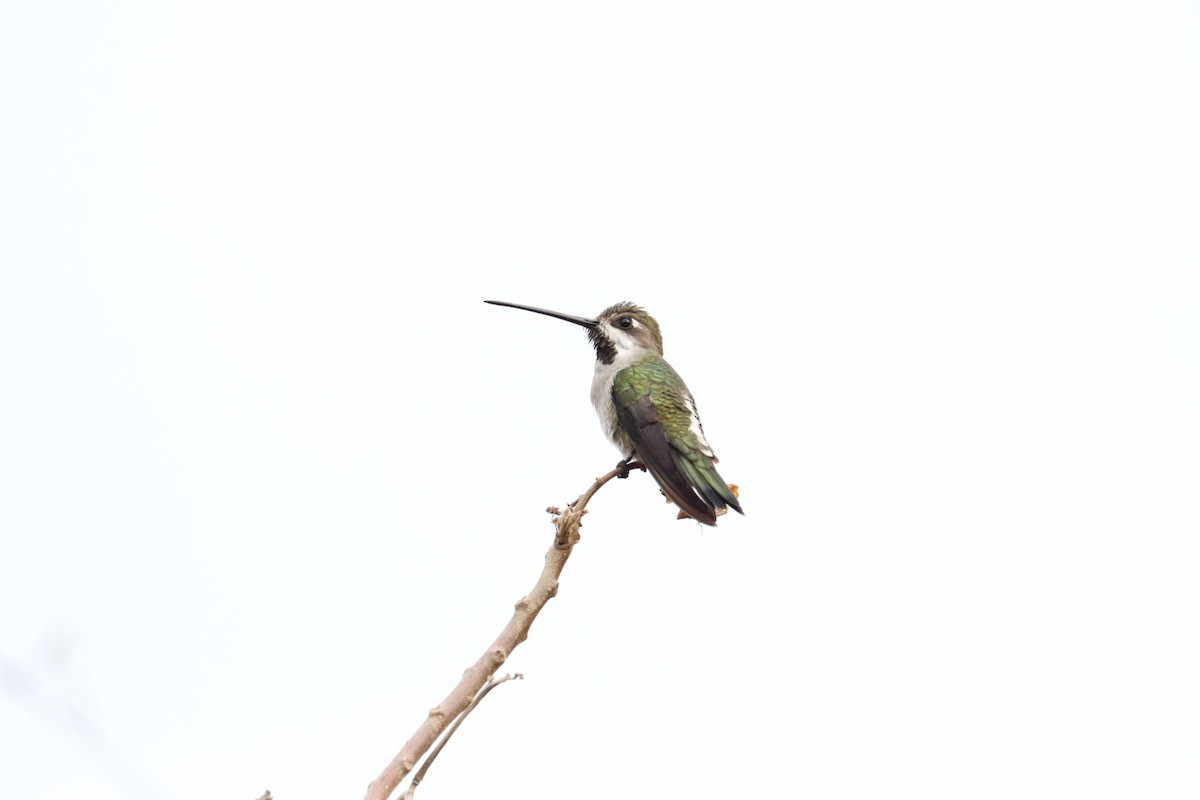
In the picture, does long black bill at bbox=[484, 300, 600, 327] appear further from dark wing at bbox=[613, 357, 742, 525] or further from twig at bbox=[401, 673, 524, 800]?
twig at bbox=[401, 673, 524, 800]

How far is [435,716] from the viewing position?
301cm

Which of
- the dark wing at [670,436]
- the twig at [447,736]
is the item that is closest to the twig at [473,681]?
the twig at [447,736]

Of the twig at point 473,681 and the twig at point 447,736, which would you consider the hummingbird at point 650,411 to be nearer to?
the twig at point 473,681

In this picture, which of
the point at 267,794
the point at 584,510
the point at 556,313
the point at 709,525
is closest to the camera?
the point at 267,794

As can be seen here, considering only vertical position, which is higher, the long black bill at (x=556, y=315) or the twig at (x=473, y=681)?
the long black bill at (x=556, y=315)

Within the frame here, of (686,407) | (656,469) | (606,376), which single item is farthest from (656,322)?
(656,469)

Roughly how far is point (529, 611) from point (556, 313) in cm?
655

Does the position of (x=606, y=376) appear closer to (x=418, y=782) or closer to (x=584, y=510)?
(x=584, y=510)

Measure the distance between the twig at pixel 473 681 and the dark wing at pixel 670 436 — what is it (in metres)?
2.44

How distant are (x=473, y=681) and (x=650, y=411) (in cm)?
572

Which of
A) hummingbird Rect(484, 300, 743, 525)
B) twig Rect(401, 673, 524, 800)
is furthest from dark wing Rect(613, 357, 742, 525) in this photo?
twig Rect(401, 673, 524, 800)

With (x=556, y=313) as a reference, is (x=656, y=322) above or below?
above

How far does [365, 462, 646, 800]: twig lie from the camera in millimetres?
2812

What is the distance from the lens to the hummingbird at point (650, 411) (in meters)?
6.78
